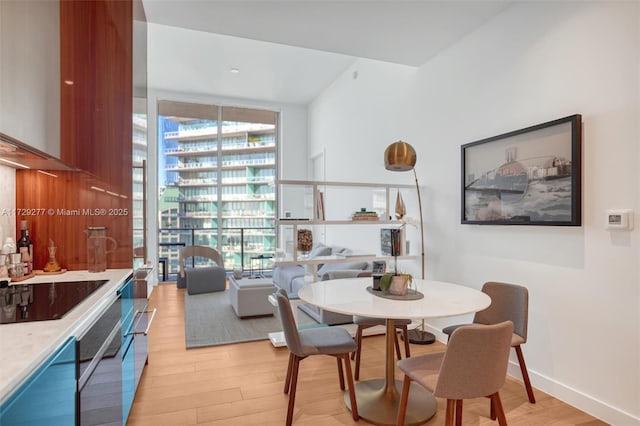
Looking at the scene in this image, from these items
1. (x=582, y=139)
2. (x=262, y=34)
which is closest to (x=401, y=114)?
(x=262, y=34)

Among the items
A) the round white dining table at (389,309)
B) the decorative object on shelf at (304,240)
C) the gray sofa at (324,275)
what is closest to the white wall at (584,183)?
the round white dining table at (389,309)

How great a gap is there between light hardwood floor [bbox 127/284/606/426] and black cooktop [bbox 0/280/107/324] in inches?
36.0

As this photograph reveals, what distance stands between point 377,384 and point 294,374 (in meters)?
0.77

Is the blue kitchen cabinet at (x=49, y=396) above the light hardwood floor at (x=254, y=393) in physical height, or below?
above

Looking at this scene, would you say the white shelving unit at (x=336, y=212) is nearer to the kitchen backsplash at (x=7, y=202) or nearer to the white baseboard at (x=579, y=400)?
the white baseboard at (x=579, y=400)

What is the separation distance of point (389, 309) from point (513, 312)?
41.3 inches

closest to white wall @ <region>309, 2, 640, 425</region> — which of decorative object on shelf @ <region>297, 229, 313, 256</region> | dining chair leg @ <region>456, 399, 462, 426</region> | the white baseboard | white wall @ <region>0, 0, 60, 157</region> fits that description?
the white baseboard

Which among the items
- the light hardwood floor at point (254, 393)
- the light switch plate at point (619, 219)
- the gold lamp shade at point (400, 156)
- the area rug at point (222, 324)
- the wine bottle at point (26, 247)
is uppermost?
the gold lamp shade at point (400, 156)

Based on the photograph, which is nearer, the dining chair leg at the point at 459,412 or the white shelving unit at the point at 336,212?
the dining chair leg at the point at 459,412

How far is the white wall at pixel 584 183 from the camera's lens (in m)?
2.03

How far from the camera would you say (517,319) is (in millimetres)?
2330

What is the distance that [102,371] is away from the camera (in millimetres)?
1561

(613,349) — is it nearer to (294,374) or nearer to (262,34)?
(294,374)

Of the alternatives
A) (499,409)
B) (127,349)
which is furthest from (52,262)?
(499,409)
